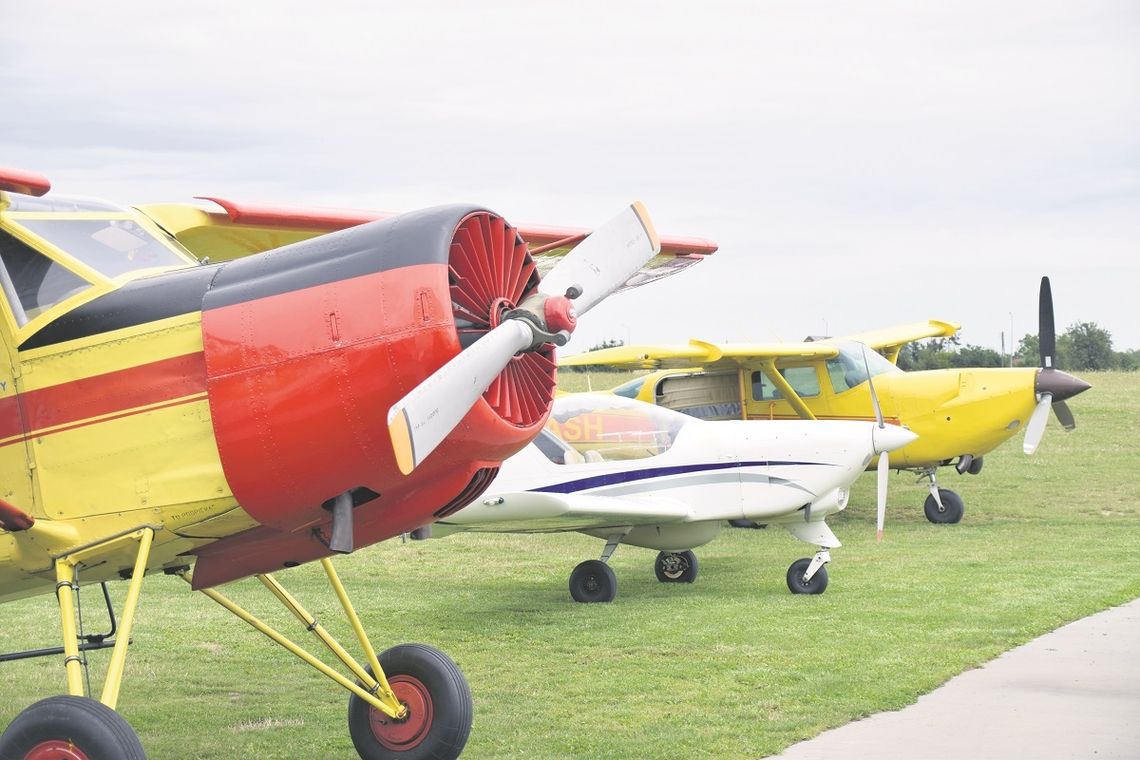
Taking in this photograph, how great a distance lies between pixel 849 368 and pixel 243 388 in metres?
15.3

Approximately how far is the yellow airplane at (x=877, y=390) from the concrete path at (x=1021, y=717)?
9.21m

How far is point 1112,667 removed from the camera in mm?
8578

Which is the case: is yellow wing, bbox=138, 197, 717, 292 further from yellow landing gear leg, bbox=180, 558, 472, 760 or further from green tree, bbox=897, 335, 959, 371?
green tree, bbox=897, 335, 959, 371

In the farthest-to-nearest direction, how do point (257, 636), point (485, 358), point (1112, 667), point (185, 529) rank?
point (257, 636) < point (1112, 667) < point (185, 529) < point (485, 358)

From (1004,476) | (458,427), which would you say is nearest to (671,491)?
(458,427)

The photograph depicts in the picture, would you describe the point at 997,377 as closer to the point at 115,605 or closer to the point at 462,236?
the point at 115,605

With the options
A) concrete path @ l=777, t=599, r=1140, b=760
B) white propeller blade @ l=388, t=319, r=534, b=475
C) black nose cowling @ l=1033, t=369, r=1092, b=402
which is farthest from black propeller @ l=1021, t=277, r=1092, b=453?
white propeller blade @ l=388, t=319, r=534, b=475

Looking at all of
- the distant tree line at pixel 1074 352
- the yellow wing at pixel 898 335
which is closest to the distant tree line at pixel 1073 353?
the distant tree line at pixel 1074 352

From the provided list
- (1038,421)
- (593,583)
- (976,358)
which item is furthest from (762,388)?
(976,358)

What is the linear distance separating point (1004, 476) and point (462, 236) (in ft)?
64.5

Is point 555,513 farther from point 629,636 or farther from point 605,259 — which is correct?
A: point 605,259

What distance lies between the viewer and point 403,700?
650 cm

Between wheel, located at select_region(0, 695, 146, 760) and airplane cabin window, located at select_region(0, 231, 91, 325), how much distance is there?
1521mm

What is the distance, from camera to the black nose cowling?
18031 mm
